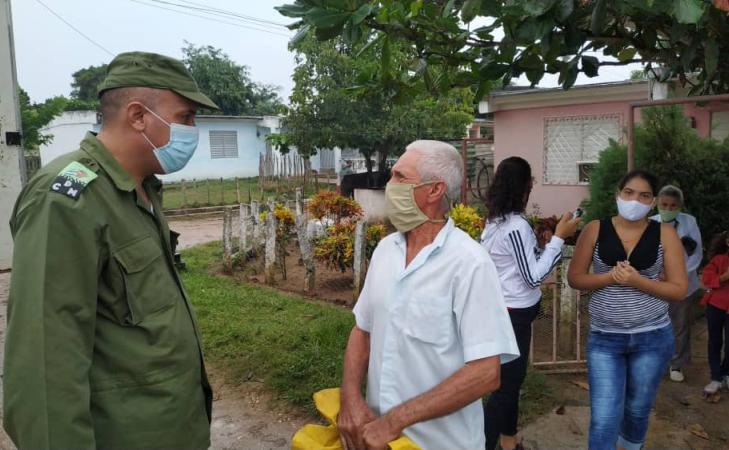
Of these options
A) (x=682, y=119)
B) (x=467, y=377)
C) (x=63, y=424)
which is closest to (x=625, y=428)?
(x=467, y=377)

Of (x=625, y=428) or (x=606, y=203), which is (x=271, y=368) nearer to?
(x=625, y=428)

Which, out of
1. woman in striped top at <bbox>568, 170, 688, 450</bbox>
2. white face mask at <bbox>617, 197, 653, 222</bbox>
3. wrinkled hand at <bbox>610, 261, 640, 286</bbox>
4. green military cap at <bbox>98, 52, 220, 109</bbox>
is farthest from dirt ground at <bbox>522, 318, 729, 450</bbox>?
green military cap at <bbox>98, 52, 220, 109</bbox>

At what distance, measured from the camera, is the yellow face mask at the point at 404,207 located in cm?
198

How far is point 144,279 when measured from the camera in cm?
173

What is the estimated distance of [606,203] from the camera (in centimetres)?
698

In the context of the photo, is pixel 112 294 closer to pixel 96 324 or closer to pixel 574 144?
pixel 96 324

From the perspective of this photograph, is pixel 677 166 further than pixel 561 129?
No

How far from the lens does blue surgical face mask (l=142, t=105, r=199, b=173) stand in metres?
1.91

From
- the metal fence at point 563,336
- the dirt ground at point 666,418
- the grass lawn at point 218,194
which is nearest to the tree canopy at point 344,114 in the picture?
the grass lawn at point 218,194

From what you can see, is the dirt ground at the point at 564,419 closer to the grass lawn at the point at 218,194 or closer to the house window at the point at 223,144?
the grass lawn at the point at 218,194

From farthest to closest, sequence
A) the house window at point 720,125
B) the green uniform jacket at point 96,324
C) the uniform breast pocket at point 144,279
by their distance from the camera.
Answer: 1. the house window at point 720,125
2. the uniform breast pocket at point 144,279
3. the green uniform jacket at point 96,324

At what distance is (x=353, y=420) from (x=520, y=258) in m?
1.59

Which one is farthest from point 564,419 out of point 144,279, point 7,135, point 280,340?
point 7,135

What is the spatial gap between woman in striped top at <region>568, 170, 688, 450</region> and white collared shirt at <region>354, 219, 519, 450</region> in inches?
49.3
